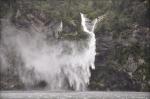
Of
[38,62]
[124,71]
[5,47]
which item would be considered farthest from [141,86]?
[5,47]

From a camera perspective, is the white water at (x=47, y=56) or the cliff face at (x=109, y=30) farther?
the white water at (x=47, y=56)

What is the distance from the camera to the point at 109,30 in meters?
39.1

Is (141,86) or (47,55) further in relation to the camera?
(47,55)

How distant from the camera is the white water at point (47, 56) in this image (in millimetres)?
38750

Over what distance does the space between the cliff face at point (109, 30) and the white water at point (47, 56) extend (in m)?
0.57

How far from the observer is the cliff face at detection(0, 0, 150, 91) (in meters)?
38.1

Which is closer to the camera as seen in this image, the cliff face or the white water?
the cliff face

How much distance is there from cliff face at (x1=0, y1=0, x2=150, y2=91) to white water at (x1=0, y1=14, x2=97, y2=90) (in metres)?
0.57

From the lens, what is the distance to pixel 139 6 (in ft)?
127

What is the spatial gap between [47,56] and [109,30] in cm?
579

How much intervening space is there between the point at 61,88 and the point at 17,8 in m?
7.87

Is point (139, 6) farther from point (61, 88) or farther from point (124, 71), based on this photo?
point (61, 88)

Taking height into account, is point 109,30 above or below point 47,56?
above

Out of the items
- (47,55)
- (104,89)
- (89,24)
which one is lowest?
(104,89)
